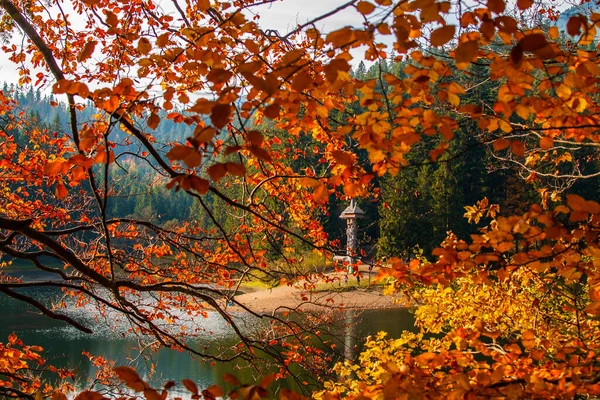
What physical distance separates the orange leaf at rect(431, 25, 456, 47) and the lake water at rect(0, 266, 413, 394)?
27.8 feet

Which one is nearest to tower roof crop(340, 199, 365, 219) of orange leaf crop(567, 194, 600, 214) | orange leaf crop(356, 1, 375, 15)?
orange leaf crop(567, 194, 600, 214)

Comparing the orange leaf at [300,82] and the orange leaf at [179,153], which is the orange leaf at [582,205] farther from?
the orange leaf at [179,153]

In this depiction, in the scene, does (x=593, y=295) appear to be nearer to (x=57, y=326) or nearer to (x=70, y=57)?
(x=70, y=57)

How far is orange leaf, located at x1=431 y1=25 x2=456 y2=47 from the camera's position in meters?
1.22

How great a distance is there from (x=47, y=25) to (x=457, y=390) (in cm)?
424

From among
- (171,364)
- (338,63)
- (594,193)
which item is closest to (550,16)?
(338,63)

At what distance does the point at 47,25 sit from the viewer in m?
4.23

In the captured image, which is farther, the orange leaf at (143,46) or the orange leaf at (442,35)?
the orange leaf at (143,46)

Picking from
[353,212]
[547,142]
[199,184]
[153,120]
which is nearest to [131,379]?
[199,184]

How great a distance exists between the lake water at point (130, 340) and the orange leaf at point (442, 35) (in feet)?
27.8

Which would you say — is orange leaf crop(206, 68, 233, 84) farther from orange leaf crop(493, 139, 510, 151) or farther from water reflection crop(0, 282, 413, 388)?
water reflection crop(0, 282, 413, 388)

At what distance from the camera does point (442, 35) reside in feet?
4.05

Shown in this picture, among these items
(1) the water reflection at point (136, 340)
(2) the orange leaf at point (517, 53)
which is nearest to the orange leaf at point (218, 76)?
(2) the orange leaf at point (517, 53)

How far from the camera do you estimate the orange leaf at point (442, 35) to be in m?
1.22
